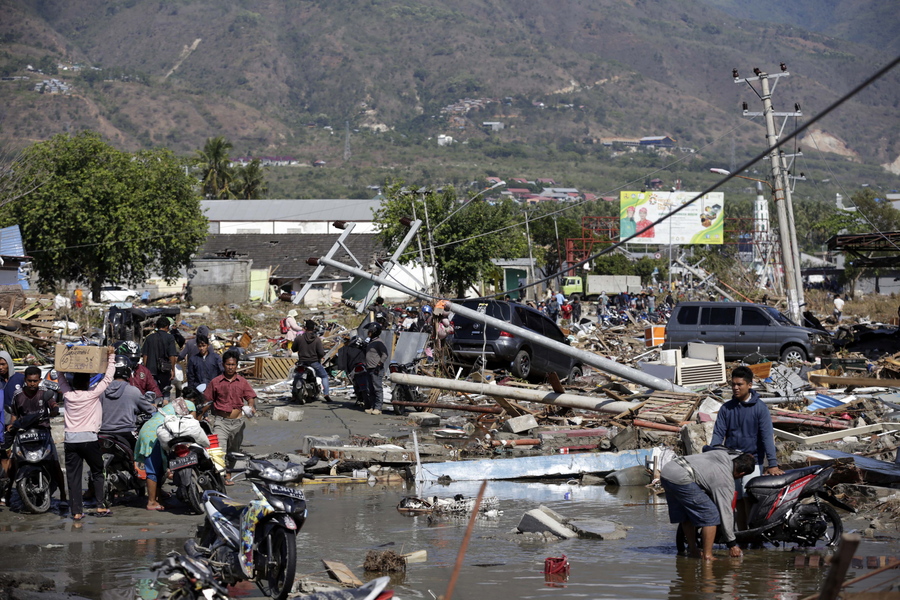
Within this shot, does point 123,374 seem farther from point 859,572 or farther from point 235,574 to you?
point 859,572

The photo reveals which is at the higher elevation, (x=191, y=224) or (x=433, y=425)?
(x=191, y=224)

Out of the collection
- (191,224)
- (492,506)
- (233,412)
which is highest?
(191,224)

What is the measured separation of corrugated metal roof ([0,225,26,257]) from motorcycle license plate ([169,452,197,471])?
959 inches

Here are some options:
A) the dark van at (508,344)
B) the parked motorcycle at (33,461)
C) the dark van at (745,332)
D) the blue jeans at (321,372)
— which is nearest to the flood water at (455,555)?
the parked motorcycle at (33,461)

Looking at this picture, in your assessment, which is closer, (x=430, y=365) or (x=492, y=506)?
(x=492, y=506)

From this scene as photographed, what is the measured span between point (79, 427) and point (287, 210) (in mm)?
107099

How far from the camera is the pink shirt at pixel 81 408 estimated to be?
926 cm

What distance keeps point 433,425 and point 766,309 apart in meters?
11.6

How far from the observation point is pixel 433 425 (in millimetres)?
15945

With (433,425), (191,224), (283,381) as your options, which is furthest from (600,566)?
(191,224)

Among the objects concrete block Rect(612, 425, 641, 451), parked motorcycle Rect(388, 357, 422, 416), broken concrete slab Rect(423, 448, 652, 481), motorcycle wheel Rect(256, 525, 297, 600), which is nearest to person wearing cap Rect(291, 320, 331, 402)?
parked motorcycle Rect(388, 357, 422, 416)

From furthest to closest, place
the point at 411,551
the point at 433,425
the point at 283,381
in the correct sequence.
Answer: the point at 283,381 → the point at 433,425 → the point at 411,551

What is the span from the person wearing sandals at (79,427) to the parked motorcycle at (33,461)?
0.39 meters

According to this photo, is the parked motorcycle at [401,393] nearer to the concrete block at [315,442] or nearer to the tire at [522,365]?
the tire at [522,365]
